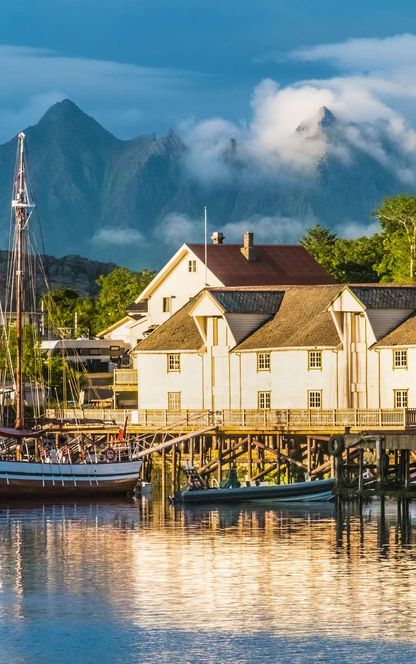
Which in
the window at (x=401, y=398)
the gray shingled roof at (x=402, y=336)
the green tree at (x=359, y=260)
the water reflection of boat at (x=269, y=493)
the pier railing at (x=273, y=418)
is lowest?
the water reflection of boat at (x=269, y=493)

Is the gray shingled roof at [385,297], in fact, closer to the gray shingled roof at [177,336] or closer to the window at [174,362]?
the gray shingled roof at [177,336]

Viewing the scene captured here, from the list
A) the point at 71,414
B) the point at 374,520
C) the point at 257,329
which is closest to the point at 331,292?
the point at 257,329

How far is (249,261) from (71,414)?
24.8m

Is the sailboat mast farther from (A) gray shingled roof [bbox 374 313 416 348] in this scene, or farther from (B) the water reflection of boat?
(A) gray shingled roof [bbox 374 313 416 348]

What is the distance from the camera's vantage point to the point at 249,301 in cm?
10975

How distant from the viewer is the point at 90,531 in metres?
78.7

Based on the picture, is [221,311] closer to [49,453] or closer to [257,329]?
[257,329]

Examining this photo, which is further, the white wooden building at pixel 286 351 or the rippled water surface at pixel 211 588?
the white wooden building at pixel 286 351

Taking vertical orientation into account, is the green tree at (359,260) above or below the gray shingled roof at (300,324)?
above

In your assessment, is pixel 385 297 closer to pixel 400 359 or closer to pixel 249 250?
pixel 400 359

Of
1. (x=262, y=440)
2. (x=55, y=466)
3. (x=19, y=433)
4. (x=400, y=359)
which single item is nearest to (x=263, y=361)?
(x=262, y=440)

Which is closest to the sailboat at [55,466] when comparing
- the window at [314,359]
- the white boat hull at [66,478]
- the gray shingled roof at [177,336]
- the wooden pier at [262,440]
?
the white boat hull at [66,478]

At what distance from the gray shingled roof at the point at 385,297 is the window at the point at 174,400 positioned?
14.0 m

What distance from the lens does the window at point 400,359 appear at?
100162 millimetres
